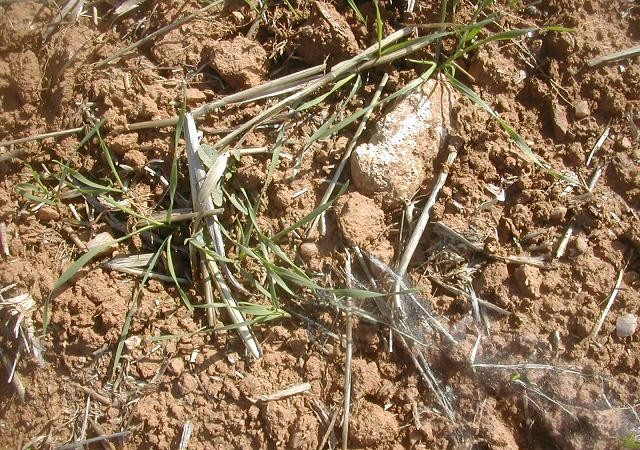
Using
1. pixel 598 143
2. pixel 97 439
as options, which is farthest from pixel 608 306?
pixel 97 439

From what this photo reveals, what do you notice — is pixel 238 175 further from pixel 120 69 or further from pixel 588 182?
pixel 588 182

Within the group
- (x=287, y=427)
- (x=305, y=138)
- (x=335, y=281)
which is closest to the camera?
(x=287, y=427)

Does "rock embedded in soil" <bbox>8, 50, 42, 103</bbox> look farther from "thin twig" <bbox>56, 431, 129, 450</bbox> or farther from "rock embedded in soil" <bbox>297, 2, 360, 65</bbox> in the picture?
"thin twig" <bbox>56, 431, 129, 450</bbox>

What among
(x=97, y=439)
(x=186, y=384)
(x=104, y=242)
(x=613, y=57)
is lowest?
(x=97, y=439)

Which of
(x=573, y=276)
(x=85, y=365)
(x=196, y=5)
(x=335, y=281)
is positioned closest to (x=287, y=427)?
(x=335, y=281)

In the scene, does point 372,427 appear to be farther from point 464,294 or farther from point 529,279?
point 529,279
